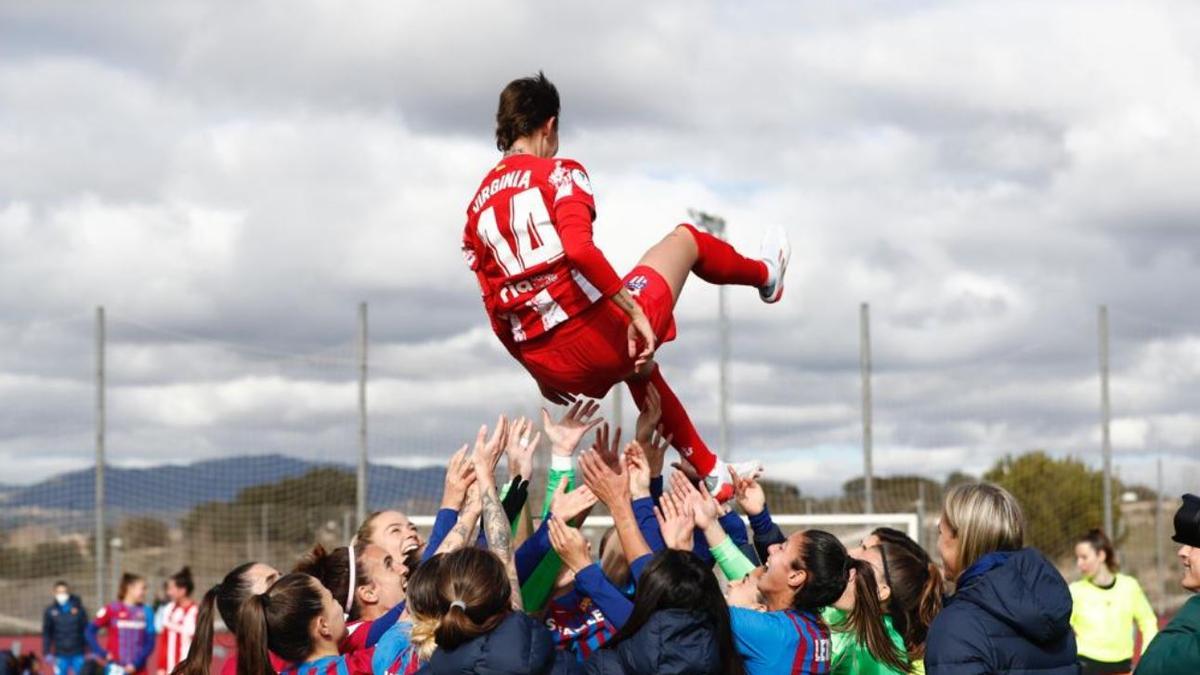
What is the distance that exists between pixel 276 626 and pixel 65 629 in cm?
1147

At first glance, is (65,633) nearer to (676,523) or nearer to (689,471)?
(689,471)

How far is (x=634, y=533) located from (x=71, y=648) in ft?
39.5

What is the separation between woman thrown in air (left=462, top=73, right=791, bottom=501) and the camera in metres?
4.73

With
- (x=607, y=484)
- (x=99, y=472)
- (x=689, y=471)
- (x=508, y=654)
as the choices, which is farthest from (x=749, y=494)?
(x=99, y=472)

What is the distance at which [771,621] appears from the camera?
427 cm

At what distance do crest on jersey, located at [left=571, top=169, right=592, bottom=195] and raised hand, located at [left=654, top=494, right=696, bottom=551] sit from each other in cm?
100

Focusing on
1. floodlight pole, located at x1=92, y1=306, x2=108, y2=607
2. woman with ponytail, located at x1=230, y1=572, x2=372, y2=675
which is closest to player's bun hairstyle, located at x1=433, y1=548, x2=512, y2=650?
woman with ponytail, located at x1=230, y1=572, x2=372, y2=675

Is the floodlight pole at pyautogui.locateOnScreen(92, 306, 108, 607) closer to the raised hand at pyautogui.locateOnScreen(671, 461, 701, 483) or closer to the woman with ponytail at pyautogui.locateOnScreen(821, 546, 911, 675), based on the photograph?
the raised hand at pyautogui.locateOnScreen(671, 461, 701, 483)

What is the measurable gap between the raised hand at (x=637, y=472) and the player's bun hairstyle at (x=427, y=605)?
38.5 inches

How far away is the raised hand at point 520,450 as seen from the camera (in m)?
5.05

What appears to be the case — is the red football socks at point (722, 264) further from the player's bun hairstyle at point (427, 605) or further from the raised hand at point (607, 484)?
the player's bun hairstyle at point (427, 605)

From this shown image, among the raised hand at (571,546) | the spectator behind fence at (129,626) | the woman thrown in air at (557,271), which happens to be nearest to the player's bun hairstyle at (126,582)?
the spectator behind fence at (129,626)

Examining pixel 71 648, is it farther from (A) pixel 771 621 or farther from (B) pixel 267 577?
(A) pixel 771 621

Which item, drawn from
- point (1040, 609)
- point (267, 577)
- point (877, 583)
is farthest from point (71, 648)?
point (1040, 609)
